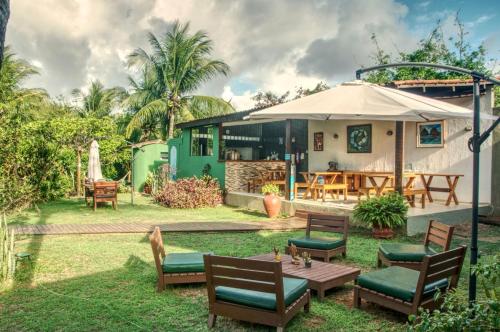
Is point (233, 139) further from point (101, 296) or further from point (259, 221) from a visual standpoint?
point (101, 296)

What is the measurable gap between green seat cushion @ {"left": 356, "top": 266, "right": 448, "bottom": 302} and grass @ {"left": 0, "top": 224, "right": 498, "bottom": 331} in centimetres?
31

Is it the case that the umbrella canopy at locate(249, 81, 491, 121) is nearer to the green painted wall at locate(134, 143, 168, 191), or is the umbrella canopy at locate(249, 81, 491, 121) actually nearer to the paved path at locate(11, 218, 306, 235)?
the paved path at locate(11, 218, 306, 235)

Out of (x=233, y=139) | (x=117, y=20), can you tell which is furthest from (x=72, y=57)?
(x=233, y=139)

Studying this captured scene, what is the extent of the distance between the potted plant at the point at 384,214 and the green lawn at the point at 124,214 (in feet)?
10.9

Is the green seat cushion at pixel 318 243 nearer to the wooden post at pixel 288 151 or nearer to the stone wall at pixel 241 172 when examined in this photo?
the wooden post at pixel 288 151

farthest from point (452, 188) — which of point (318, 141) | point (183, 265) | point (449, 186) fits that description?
point (183, 265)

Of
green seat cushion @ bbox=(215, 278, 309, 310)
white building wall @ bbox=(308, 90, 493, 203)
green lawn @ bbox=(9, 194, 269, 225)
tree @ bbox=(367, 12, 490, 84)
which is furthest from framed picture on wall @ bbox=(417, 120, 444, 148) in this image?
green seat cushion @ bbox=(215, 278, 309, 310)

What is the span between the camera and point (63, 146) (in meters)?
15.9

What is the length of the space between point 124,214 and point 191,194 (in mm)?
2559

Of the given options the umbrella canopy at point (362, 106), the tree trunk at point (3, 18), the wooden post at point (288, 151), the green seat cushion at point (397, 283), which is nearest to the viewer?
the tree trunk at point (3, 18)

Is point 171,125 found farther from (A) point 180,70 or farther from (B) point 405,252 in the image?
(B) point 405,252

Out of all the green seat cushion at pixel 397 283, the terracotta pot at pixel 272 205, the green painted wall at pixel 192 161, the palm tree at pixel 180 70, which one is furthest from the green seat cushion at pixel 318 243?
the palm tree at pixel 180 70

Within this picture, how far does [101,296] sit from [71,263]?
1791 mm

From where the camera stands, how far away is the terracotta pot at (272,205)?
10.8 metres
